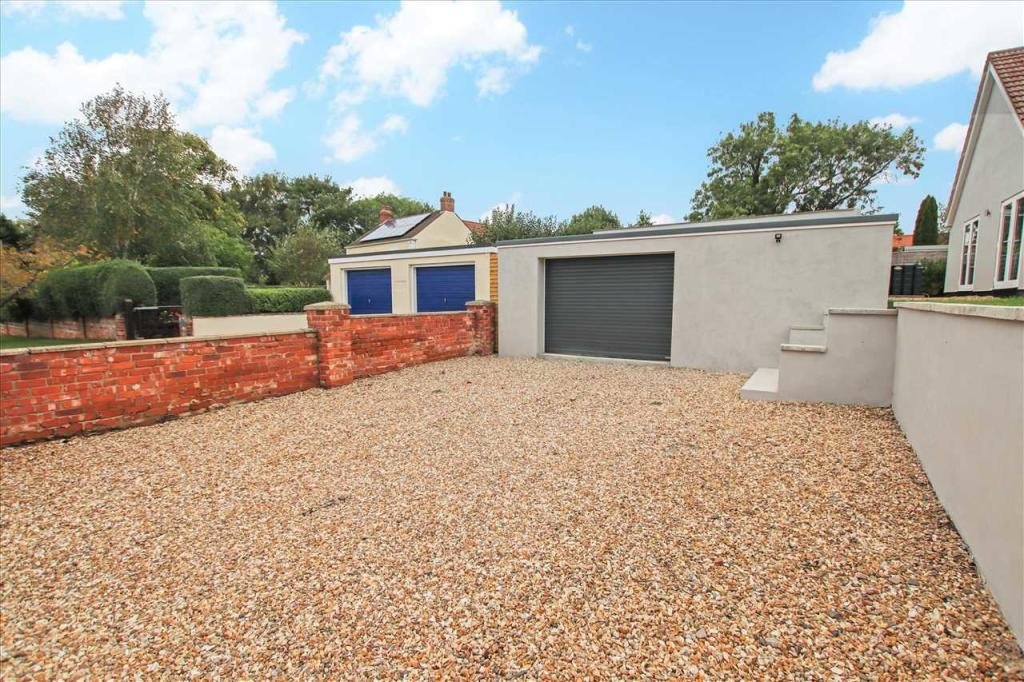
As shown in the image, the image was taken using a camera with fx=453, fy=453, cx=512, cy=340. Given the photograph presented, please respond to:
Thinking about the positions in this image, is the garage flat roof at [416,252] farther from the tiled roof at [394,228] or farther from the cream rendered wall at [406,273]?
the tiled roof at [394,228]

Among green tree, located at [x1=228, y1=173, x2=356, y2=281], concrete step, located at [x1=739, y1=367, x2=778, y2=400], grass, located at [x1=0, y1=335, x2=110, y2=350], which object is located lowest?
grass, located at [x1=0, y1=335, x2=110, y2=350]

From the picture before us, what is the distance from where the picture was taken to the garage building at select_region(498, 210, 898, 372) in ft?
24.2

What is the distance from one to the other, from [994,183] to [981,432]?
12670mm

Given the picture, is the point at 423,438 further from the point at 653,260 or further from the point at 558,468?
the point at 653,260

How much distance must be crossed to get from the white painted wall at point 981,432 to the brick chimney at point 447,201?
26.5 meters

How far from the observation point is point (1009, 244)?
9484 millimetres

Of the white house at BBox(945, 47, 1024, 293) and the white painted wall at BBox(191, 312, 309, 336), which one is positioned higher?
the white house at BBox(945, 47, 1024, 293)

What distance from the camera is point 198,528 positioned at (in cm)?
308

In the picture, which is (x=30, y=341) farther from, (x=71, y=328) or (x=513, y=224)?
(x=513, y=224)

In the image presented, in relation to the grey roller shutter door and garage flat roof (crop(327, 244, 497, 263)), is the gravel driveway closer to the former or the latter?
the grey roller shutter door

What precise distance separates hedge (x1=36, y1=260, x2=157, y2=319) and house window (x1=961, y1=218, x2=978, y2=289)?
23989 mm

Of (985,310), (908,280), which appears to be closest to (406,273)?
(985,310)

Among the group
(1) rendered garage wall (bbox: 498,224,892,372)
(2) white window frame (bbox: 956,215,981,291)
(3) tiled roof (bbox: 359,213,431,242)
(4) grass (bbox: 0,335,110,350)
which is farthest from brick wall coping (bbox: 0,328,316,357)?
(3) tiled roof (bbox: 359,213,431,242)

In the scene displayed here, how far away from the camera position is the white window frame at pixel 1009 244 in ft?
29.5
